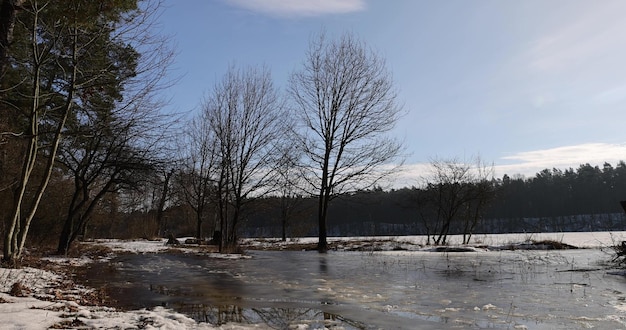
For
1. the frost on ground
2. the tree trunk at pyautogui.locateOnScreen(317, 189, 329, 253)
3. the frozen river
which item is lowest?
the frozen river

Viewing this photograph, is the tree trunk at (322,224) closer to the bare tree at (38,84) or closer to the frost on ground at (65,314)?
the bare tree at (38,84)

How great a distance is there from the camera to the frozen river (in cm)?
532

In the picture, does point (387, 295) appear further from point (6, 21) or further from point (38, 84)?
point (38, 84)

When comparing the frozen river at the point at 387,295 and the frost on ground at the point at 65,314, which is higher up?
the frost on ground at the point at 65,314

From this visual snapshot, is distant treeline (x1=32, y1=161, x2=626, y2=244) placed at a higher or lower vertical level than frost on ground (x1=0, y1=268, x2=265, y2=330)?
higher

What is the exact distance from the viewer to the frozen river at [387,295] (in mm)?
5320

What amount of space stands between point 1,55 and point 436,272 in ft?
34.6

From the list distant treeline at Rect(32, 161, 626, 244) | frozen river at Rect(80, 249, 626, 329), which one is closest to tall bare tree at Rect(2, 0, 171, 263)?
frozen river at Rect(80, 249, 626, 329)

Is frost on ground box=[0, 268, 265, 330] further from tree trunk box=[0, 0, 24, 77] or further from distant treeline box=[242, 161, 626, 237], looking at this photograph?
distant treeline box=[242, 161, 626, 237]

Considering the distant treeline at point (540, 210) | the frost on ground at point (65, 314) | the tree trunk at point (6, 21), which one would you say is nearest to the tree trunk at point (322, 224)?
the frost on ground at point (65, 314)

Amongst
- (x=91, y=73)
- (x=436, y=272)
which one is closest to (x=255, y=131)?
(x=91, y=73)

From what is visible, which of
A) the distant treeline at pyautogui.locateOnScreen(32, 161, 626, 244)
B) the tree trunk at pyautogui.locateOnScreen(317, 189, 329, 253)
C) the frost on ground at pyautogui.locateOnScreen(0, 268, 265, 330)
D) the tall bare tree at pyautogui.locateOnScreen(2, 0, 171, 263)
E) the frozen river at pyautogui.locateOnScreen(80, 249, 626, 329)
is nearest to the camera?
the frost on ground at pyautogui.locateOnScreen(0, 268, 265, 330)

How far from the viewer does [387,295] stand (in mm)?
7297

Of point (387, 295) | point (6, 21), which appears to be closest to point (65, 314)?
point (387, 295)
